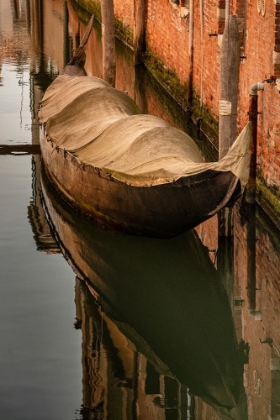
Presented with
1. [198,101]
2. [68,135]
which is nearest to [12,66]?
[198,101]

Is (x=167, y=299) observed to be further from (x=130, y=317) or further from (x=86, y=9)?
(x=86, y=9)

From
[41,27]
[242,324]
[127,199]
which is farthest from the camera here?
[41,27]

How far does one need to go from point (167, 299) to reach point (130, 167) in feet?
4.22

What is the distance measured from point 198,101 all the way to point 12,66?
5888 millimetres

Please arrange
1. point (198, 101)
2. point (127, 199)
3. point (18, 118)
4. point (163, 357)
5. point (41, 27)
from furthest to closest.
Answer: point (41, 27), point (18, 118), point (198, 101), point (127, 199), point (163, 357)

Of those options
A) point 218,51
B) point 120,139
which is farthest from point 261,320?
point 218,51

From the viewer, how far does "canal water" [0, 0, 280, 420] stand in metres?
5.74

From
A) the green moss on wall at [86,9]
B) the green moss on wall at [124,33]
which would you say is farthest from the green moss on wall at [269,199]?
the green moss on wall at [86,9]

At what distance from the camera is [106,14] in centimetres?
1252

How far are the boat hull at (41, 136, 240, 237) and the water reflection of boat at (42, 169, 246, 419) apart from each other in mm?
203

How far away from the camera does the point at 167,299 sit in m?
7.38

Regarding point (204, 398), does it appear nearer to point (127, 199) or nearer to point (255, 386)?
point (255, 386)

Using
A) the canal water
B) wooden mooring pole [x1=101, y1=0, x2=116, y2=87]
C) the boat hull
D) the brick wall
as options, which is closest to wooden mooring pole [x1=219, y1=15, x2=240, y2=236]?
the brick wall

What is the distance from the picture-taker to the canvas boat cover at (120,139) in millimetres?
7246
